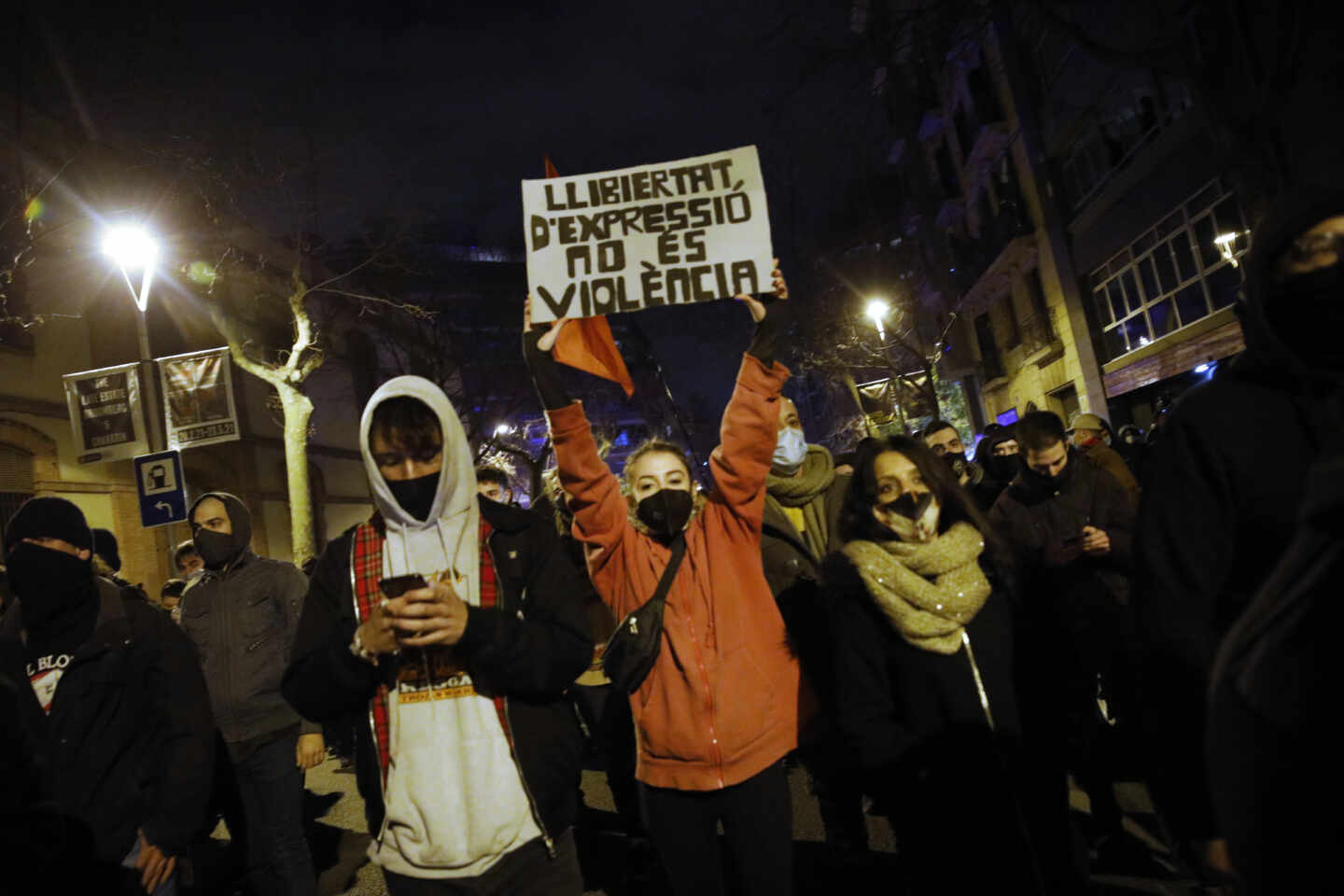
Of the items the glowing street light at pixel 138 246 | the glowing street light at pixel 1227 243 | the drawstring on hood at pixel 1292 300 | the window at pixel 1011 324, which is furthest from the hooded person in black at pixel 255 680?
the window at pixel 1011 324

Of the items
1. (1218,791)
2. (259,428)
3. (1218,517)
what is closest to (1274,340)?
(1218,517)

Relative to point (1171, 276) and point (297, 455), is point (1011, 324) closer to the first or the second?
point (1171, 276)

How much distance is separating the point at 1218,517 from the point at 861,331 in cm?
3138

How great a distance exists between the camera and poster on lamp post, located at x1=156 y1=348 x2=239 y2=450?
485 inches

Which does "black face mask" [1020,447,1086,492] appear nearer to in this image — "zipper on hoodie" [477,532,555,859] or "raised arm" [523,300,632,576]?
"raised arm" [523,300,632,576]

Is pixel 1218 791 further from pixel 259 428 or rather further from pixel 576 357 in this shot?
pixel 259 428

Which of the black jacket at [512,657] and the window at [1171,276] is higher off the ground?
the window at [1171,276]

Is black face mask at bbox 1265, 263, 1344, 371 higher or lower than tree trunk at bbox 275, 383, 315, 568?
lower

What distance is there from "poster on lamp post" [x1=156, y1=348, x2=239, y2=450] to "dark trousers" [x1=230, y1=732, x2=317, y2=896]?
930 cm

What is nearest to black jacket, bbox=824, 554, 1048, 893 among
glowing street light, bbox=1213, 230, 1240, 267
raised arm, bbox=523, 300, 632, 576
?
raised arm, bbox=523, 300, 632, 576

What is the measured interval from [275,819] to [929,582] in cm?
360

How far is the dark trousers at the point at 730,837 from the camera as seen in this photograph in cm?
265

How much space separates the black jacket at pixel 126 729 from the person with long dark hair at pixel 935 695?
238 cm

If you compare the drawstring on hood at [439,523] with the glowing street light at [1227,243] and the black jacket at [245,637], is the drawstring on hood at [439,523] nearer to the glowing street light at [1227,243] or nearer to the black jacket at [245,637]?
the black jacket at [245,637]
